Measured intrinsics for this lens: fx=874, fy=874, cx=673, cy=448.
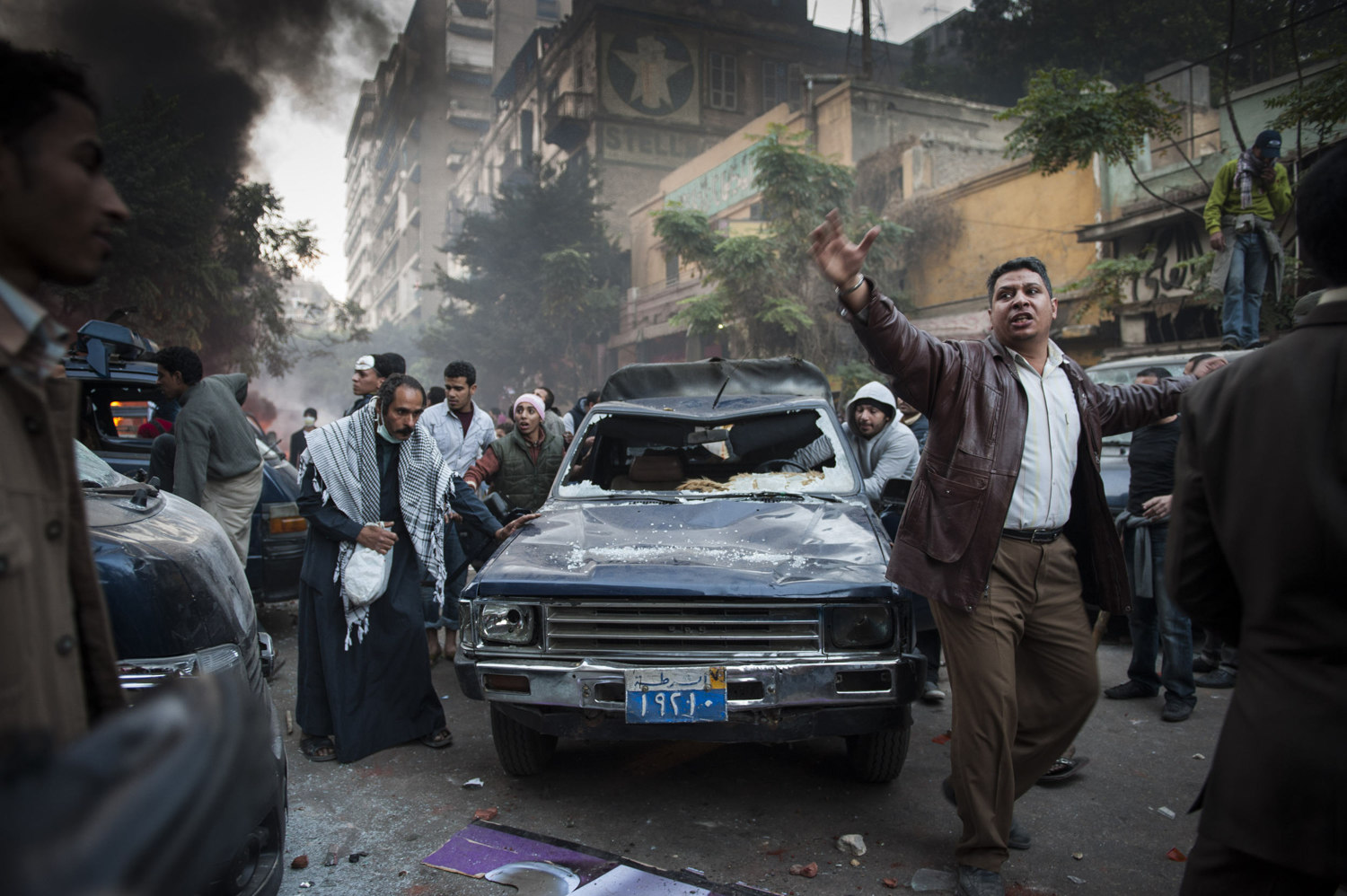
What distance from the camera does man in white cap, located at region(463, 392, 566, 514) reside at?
6246 mm

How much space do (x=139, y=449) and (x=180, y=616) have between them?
5767 millimetres

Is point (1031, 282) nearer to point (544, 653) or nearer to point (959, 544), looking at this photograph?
point (959, 544)

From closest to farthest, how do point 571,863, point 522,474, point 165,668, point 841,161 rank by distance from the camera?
1. point 165,668
2. point 571,863
3. point 522,474
4. point 841,161

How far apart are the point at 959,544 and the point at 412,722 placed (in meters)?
2.93

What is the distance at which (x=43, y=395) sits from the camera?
1.21 metres

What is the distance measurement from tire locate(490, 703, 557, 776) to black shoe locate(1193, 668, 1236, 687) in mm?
4010

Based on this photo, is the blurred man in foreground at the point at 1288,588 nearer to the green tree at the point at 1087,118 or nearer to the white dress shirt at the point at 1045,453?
the white dress shirt at the point at 1045,453

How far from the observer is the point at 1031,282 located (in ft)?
10.1

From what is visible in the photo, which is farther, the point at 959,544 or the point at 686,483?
the point at 686,483

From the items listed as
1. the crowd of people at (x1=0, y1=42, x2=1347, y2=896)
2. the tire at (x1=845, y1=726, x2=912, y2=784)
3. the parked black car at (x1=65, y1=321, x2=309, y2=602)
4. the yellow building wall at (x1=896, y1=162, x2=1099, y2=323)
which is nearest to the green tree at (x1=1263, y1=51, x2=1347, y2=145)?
the crowd of people at (x1=0, y1=42, x2=1347, y2=896)

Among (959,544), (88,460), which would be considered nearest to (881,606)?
(959,544)

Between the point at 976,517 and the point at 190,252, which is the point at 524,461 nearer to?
the point at 976,517

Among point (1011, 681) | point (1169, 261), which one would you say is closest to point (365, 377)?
point (1011, 681)

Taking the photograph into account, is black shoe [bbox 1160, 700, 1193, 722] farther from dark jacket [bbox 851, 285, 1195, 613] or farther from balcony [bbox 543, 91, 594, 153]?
balcony [bbox 543, 91, 594, 153]
